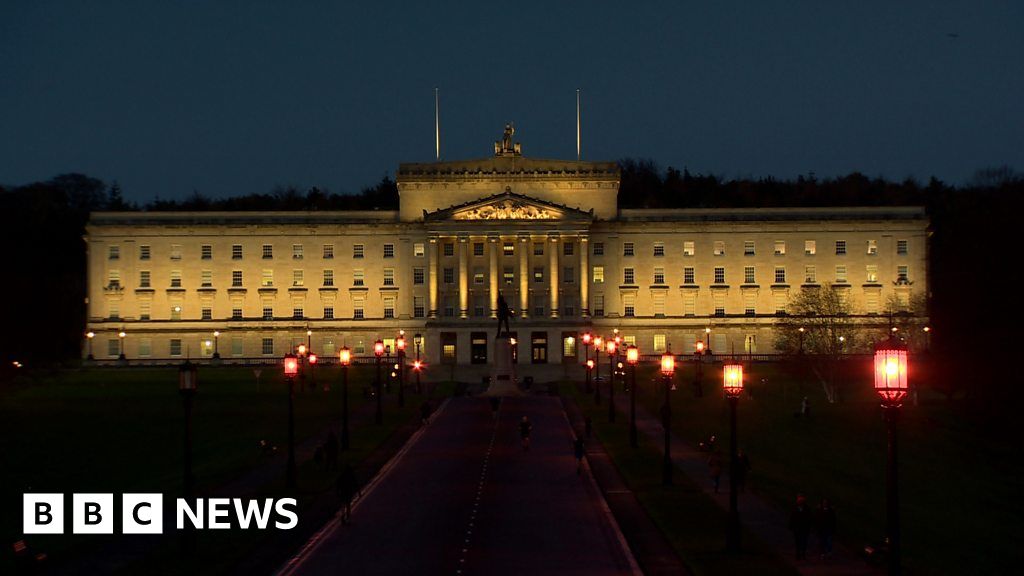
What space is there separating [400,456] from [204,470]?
8.60 metres

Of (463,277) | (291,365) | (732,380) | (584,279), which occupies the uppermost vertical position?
(463,277)

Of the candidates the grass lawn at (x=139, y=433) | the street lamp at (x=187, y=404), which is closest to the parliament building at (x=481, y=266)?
the grass lawn at (x=139, y=433)

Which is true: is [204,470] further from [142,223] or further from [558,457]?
[142,223]

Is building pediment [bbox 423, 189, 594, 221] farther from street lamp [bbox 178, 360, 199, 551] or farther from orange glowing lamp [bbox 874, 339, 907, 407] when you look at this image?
orange glowing lamp [bbox 874, 339, 907, 407]

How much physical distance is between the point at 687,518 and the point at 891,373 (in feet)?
50.9

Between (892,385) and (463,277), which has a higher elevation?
(463,277)

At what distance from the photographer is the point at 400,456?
62.2 metres

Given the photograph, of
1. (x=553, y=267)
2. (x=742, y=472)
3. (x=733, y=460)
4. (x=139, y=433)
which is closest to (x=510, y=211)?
(x=553, y=267)

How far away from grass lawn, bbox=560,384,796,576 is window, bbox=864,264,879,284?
93.0m

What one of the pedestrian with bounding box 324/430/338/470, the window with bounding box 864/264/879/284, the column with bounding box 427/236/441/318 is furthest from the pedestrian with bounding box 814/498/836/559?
the window with bounding box 864/264/879/284

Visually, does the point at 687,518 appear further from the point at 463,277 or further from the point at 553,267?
the point at 463,277

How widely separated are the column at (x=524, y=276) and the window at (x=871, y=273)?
36395 mm

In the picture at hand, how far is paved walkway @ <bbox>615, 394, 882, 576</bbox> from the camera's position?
1366 inches

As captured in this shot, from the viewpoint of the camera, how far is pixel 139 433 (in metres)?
73.9
